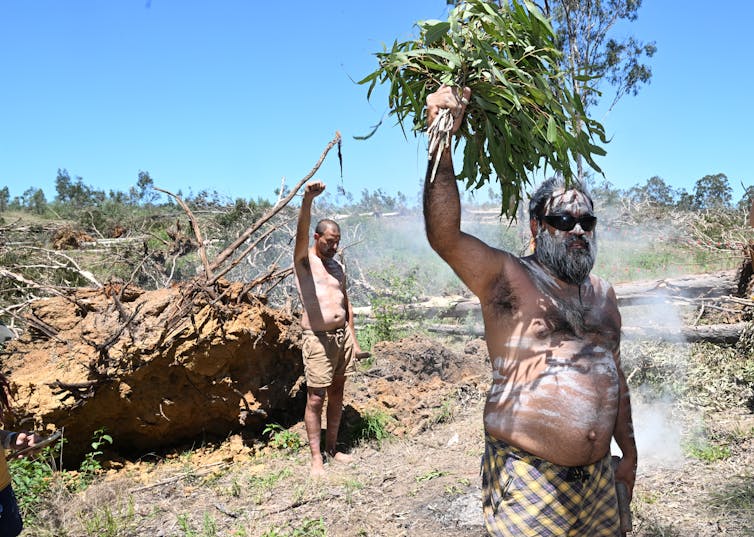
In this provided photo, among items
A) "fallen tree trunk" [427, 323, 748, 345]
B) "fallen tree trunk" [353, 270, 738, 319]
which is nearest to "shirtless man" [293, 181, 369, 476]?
"fallen tree trunk" [427, 323, 748, 345]

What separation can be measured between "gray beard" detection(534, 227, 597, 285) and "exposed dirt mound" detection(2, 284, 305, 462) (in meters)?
3.37

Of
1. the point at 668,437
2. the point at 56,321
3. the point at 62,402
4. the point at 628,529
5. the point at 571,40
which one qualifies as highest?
the point at 571,40

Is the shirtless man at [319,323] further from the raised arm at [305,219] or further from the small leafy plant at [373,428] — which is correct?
the small leafy plant at [373,428]

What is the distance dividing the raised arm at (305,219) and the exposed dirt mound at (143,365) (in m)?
0.91

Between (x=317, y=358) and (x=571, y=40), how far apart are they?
15287 mm

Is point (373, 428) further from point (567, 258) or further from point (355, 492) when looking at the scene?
point (567, 258)

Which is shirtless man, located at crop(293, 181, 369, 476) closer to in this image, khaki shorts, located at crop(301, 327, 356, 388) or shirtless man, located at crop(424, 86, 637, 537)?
khaki shorts, located at crop(301, 327, 356, 388)

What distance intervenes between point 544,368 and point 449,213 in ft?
2.37

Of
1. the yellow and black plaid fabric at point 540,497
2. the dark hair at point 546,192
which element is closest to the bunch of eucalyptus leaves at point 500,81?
the dark hair at point 546,192

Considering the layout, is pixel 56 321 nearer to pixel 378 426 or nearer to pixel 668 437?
pixel 378 426

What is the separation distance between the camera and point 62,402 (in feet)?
14.3

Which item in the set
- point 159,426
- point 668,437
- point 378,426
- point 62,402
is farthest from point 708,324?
point 62,402

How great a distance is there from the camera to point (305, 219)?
4340 mm

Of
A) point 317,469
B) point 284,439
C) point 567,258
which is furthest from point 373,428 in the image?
point 567,258
